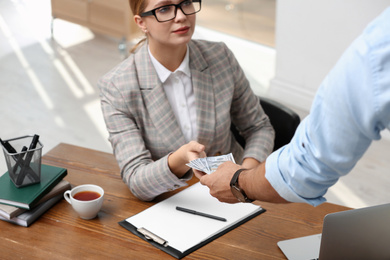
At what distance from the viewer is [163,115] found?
2.16 m

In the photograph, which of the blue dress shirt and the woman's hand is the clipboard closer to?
the woman's hand

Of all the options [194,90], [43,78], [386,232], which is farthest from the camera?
[43,78]

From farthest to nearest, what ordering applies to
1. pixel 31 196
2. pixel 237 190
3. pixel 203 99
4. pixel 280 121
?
1. pixel 280 121
2. pixel 203 99
3. pixel 31 196
4. pixel 237 190

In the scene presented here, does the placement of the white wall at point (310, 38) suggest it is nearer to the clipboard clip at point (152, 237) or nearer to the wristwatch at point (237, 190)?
the wristwatch at point (237, 190)

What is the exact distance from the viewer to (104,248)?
1708 mm

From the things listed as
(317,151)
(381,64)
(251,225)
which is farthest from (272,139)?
(381,64)

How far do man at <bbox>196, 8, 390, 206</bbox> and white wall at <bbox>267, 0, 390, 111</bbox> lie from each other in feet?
9.74

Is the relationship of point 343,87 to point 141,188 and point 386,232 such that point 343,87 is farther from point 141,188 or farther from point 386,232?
point 141,188

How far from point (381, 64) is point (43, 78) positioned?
436cm

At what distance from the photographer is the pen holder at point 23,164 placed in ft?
6.13

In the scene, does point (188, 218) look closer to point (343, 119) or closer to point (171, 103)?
point (171, 103)

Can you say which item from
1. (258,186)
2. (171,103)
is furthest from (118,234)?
(171,103)

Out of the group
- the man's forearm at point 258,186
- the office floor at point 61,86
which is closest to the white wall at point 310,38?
the office floor at point 61,86

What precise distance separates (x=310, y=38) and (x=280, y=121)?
232cm
